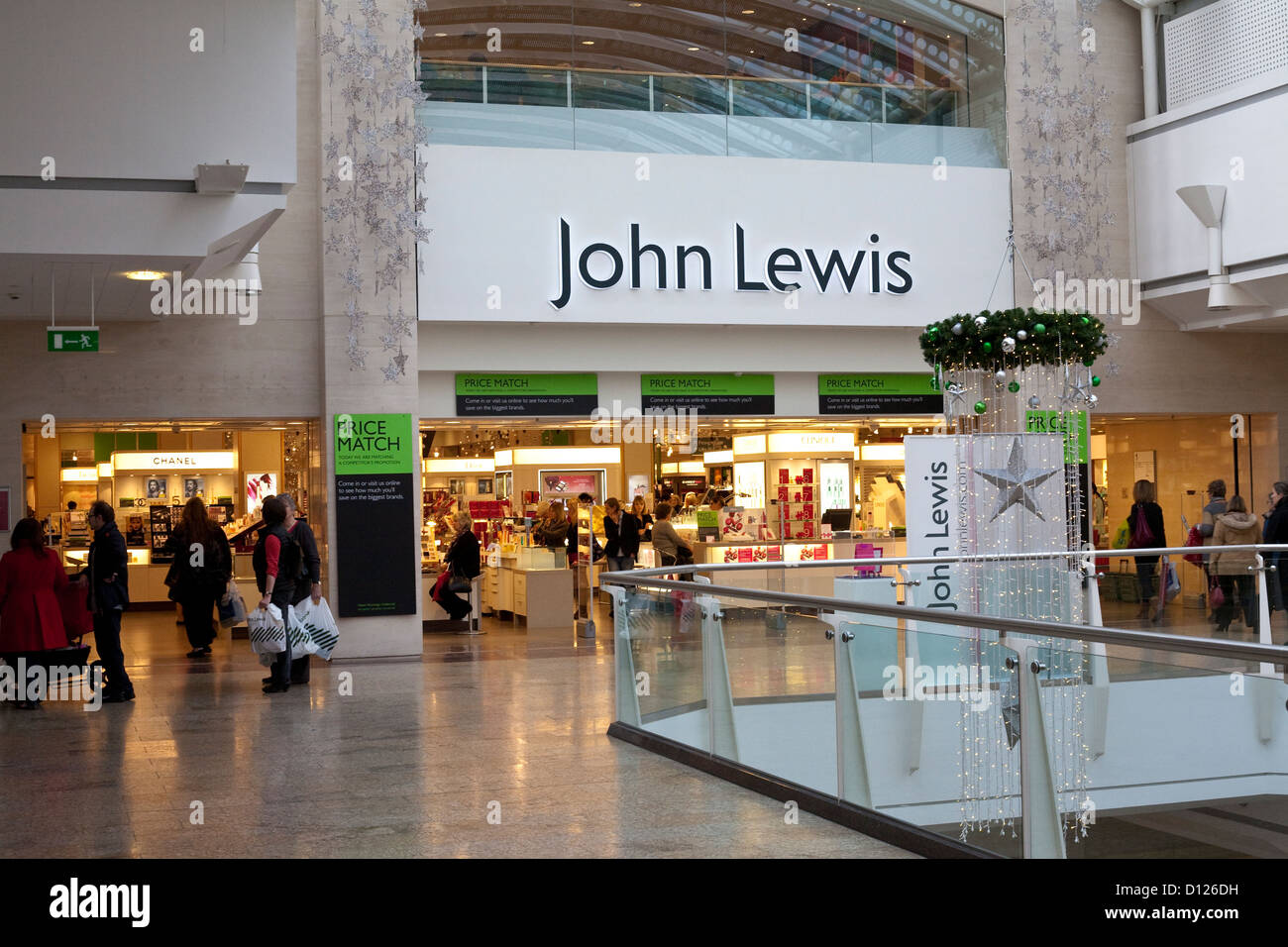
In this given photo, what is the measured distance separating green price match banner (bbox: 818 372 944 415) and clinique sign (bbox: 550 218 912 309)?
107 cm

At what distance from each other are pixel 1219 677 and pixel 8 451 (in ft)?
38.6

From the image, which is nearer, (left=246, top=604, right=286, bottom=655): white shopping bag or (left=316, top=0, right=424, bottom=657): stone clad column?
(left=246, top=604, right=286, bottom=655): white shopping bag

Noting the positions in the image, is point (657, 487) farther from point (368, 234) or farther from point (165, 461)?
point (368, 234)

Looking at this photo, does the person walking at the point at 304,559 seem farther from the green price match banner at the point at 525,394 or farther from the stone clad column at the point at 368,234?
the green price match banner at the point at 525,394

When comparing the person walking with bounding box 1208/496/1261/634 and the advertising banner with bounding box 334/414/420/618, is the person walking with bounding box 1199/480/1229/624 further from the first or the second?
the advertising banner with bounding box 334/414/420/618

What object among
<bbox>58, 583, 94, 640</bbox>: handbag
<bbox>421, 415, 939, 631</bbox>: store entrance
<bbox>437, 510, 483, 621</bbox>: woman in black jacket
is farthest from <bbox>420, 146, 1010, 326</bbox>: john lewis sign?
<bbox>58, 583, 94, 640</bbox>: handbag

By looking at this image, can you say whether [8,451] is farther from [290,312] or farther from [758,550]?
[758,550]

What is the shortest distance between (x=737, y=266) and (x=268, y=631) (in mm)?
6817

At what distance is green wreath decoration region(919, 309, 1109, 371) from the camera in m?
10.4

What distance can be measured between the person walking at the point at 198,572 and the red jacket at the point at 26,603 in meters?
3.44

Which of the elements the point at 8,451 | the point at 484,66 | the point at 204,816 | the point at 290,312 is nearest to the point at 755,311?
the point at 484,66

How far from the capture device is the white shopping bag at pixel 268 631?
10.7 meters

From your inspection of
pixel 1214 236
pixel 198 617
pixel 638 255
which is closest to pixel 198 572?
pixel 198 617

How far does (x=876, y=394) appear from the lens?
632 inches
